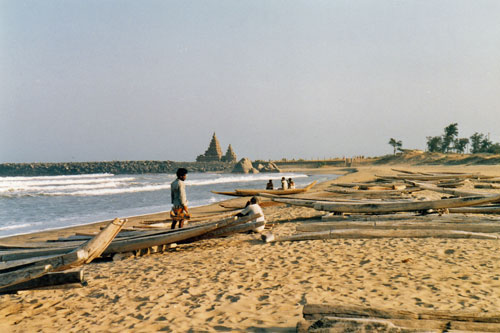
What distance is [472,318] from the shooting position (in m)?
2.69

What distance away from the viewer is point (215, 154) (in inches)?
3693

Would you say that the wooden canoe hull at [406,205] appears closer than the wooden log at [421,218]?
No

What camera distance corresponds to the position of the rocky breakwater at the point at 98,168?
85.7 meters

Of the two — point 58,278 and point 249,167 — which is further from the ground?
point 249,167

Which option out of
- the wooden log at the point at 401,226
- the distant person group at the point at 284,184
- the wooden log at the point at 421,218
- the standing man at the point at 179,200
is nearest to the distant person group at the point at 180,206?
the standing man at the point at 179,200

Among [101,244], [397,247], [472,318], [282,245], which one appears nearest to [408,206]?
[397,247]

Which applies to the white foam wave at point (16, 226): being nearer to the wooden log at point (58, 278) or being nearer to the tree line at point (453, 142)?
the wooden log at point (58, 278)

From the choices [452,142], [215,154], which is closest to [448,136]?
[452,142]

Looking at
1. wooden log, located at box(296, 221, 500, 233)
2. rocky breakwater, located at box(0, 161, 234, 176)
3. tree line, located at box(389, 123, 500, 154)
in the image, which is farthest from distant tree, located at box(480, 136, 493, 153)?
wooden log, located at box(296, 221, 500, 233)

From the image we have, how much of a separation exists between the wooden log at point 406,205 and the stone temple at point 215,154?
83.7 metres

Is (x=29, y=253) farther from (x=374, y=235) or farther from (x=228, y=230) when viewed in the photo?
(x=374, y=235)

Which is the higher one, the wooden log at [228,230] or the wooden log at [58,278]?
the wooden log at [58,278]

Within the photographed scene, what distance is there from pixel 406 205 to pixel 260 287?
200 inches

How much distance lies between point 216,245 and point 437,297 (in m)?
4.80
